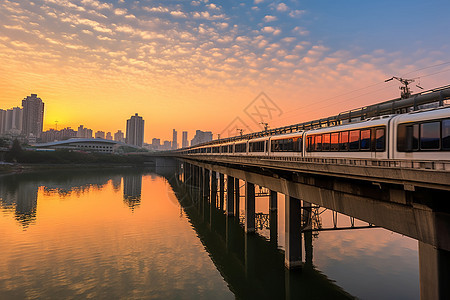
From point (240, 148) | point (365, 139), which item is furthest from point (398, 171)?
point (240, 148)

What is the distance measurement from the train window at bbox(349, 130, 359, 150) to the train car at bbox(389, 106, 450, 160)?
269 cm

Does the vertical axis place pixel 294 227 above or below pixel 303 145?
below

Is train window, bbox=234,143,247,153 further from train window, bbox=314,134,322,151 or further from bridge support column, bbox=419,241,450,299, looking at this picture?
bridge support column, bbox=419,241,450,299

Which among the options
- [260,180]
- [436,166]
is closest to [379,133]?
[436,166]

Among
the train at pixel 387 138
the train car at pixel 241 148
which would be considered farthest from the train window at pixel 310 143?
the train car at pixel 241 148

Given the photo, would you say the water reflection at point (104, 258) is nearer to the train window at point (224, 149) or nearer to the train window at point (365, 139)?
the train window at point (365, 139)

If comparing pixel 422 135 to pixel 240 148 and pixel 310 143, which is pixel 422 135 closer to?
pixel 310 143

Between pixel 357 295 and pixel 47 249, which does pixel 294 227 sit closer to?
pixel 357 295

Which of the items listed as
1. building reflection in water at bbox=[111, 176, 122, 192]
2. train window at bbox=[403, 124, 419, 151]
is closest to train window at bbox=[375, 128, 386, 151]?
train window at bbox=[403, 124, 419, 151]

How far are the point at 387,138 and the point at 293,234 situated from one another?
38.8ft

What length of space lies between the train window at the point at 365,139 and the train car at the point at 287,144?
24.7 feet

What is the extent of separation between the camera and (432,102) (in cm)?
1627

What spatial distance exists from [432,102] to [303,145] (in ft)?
31.5

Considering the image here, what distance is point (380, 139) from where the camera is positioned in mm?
14375
